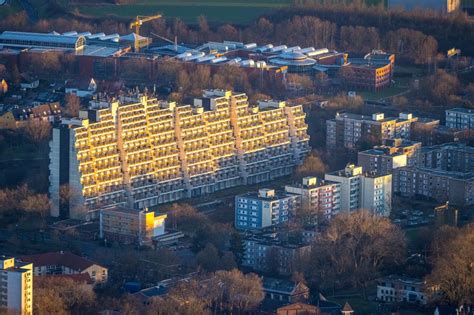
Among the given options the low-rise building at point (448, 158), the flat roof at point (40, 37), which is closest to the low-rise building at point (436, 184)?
the low-rise building at point (448, 158)

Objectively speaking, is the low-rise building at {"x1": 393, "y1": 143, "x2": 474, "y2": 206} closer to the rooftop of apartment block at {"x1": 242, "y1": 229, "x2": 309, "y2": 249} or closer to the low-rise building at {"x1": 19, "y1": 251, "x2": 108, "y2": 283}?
the rooftop of apartment block at {"x1": 242, "y1": 229, "x2": 309, "y2": 249}

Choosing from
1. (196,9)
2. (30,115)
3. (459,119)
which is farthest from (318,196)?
(196,9)

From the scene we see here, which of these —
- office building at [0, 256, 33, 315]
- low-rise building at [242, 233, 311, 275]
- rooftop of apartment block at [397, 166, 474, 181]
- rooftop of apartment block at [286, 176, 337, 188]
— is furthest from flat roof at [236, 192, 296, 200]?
office building at [0, 256, 33, 315]

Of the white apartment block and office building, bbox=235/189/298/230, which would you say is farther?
the white apartment block

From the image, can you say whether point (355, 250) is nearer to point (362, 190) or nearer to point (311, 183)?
point (311, 183)

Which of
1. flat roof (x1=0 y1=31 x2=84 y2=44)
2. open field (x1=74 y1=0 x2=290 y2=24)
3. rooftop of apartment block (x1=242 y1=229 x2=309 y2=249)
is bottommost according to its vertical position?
open field (x1=74 y1=0 x2=290 y2=24)

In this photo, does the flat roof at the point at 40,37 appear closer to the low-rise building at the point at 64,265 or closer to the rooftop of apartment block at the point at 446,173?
the rooftop of apartment block at the point at 446,173

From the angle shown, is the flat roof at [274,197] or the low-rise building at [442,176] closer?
the flat roof at [274,197]
